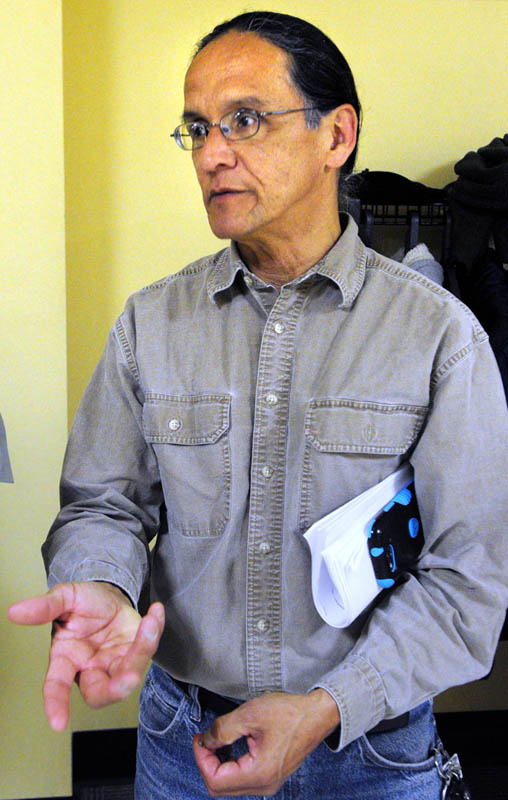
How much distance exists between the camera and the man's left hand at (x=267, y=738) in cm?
86

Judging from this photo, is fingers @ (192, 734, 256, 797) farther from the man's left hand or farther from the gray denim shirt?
the gray denim shirt

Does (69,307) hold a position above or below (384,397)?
below

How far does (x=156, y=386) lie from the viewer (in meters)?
1.16

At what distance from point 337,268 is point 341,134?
208mm

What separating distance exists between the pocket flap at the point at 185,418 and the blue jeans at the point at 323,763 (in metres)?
0.34

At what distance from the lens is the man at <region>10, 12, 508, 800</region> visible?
3.38ft

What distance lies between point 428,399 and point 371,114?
1.70 m

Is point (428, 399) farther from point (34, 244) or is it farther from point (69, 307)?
point (69, 307)

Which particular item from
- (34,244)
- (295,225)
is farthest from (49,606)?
(34,244)

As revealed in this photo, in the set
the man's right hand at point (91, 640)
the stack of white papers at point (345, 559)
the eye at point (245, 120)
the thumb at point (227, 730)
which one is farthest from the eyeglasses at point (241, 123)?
the thumb at point (227, 730)

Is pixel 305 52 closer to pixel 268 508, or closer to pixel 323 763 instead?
pixel 268 508

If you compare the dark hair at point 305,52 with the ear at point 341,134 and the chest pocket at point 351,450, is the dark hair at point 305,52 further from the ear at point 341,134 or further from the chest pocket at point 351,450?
the chest pocket at point 351,450

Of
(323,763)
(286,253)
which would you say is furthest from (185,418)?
(323,763)

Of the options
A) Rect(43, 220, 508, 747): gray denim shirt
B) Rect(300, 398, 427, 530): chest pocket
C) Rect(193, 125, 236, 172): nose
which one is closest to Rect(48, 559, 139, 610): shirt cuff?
Rect(43, 220, 508, 747): gray denim shirt
